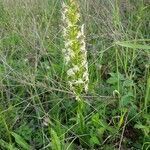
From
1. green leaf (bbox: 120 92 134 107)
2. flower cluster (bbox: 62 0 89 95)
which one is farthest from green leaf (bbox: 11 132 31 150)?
green leaf (bbox: 120 92 134 107)

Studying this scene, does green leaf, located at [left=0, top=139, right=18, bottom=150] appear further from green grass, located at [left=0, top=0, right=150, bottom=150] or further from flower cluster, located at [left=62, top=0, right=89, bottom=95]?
flower cluster, located at [left=62, top=0, right=89, bottom=95]

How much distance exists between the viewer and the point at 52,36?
115 inches

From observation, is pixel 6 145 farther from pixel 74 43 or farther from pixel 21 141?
pixel 74 43

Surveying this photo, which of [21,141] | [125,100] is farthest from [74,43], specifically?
[21,141]

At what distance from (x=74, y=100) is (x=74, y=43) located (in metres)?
0.41

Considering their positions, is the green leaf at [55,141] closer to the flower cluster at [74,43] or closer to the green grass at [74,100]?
the green grass at [74,100]

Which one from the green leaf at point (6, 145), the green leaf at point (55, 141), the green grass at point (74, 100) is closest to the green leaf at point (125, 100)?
the green grass at point (74, 100)

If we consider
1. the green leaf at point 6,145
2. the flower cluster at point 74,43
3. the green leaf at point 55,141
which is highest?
the flower cluster at point 74,43

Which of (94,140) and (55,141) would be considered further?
(94,140)

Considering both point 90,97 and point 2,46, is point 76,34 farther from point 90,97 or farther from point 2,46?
point 2,46

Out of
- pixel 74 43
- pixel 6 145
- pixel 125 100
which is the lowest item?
pixel 6 145

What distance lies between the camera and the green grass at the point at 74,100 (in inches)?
74.8

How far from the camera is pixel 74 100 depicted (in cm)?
217

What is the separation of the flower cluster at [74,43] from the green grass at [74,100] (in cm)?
10
